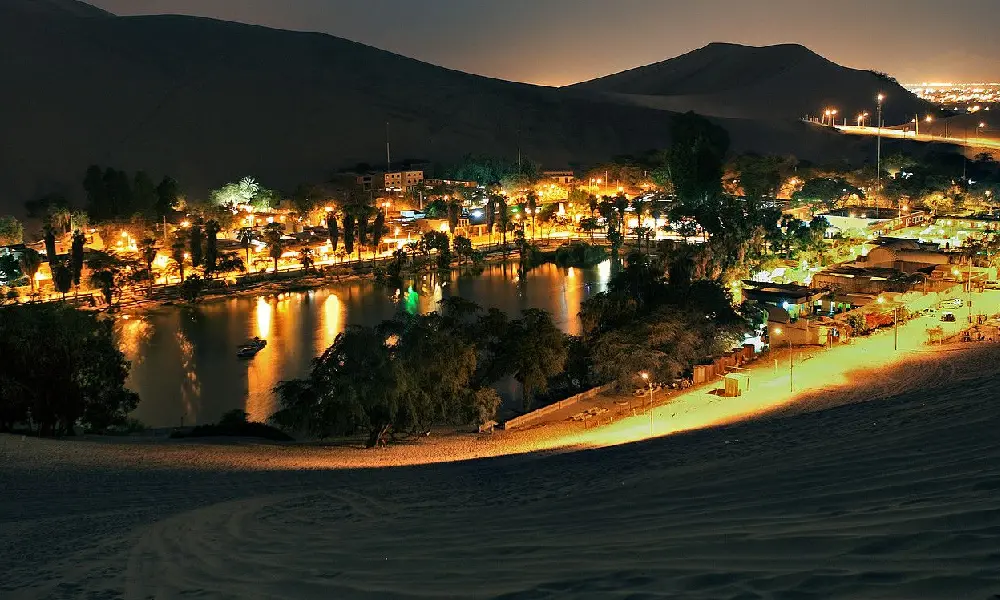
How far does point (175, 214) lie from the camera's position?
40.7 metres

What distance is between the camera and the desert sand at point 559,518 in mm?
3107

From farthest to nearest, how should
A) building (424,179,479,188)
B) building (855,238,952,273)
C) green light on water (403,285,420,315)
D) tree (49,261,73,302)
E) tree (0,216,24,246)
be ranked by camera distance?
1. building (424,179,479,188)
2. tree (0,216,24,246)
3. tree (49,261,73,302)
4. green light on water (403,285,420,315)
5. building (855,238,952,273)

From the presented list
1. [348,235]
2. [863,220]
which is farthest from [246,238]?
[863,220]

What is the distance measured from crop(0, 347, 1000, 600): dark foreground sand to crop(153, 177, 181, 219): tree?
32505mm

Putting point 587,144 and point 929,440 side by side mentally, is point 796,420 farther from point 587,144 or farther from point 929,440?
point 587,144

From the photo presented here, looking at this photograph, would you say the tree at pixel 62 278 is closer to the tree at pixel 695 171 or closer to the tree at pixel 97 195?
the tree at pixel 97 195

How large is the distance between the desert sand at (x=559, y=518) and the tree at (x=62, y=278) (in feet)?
68.3

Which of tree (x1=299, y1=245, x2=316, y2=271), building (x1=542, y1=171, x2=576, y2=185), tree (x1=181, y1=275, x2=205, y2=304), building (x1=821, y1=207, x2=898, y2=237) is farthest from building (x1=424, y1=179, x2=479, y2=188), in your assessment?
tree (x1=181, y1=275, x2=205, y2=304)

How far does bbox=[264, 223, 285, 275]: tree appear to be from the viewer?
34750 millimetres

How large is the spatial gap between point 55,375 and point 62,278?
58.3 feet

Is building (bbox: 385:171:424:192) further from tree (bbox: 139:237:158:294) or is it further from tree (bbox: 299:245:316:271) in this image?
tree (bbox: 139:237:158:294)

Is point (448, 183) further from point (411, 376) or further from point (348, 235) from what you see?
point (411, 376)

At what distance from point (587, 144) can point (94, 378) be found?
69.9m

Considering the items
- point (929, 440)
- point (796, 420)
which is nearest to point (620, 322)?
point (796, 420)
